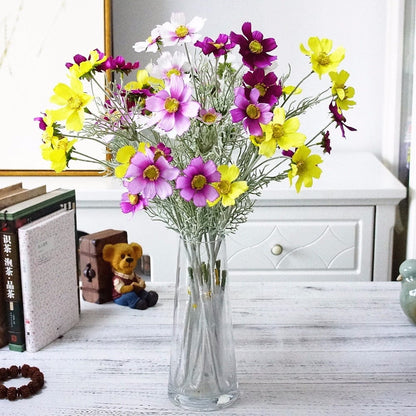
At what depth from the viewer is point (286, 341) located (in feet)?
4.45

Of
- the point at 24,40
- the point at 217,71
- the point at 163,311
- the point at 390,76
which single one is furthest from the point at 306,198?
the point at 217,71

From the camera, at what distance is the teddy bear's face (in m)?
1.51

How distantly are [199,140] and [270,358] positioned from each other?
17.5 inches

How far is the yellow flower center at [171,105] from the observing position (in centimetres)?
95

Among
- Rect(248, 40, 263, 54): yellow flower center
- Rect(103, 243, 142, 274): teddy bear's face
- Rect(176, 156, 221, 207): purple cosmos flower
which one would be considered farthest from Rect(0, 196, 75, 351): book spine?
Rect(248, 40, 263, 54): yellow flower center

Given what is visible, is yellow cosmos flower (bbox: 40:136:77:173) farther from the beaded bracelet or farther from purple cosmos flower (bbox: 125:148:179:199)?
the beaded bracelet

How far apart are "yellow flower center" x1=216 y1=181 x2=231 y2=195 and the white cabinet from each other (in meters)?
1.21

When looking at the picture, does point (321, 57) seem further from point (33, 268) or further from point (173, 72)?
point (33, 268)

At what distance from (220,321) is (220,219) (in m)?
0.16

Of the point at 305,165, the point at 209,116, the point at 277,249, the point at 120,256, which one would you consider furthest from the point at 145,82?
the point at 277,249

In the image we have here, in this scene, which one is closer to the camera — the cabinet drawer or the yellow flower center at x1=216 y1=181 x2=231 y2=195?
the yellow flower center at x1=216 y1=181 x2=231 y2=195

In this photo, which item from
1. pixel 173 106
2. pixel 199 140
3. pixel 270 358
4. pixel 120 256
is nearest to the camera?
pixel 173 106

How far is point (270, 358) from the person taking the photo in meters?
1.29

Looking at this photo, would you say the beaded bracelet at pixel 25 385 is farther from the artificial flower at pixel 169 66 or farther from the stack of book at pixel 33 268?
the artificial flower at pixel 169 66
